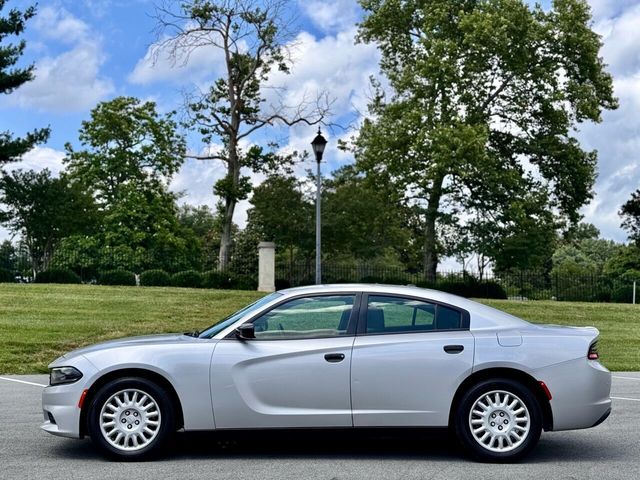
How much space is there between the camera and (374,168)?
4781 centimetres

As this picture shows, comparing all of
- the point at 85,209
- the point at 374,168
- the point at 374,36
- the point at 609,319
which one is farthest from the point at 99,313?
the point at 85,209

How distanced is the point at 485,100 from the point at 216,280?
62.2 ft

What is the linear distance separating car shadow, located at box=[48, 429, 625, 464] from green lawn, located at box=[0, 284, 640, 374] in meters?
9.55

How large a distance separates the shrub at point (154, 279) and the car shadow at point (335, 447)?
2909cm

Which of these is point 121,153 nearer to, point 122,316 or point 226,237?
point 226,237

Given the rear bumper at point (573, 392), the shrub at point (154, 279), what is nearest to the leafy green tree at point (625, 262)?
the shrub at point (154, 279)

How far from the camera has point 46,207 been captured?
196 feet

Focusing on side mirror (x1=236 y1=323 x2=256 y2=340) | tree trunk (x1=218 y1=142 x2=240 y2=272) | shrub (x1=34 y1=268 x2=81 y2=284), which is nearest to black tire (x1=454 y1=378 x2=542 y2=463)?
side mirror (x1=236 y1=323 x2=256 y2=340)

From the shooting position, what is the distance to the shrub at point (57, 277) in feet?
120

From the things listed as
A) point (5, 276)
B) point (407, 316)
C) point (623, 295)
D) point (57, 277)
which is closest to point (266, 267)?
point (57, 277)

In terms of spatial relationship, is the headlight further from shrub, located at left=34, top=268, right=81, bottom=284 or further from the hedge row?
shrub, located at left=34, top=268, right=81, bottom=284

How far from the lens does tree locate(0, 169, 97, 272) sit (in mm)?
59250

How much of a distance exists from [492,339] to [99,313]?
64.7 feet

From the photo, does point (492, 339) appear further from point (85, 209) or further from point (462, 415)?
point (85, 209)
